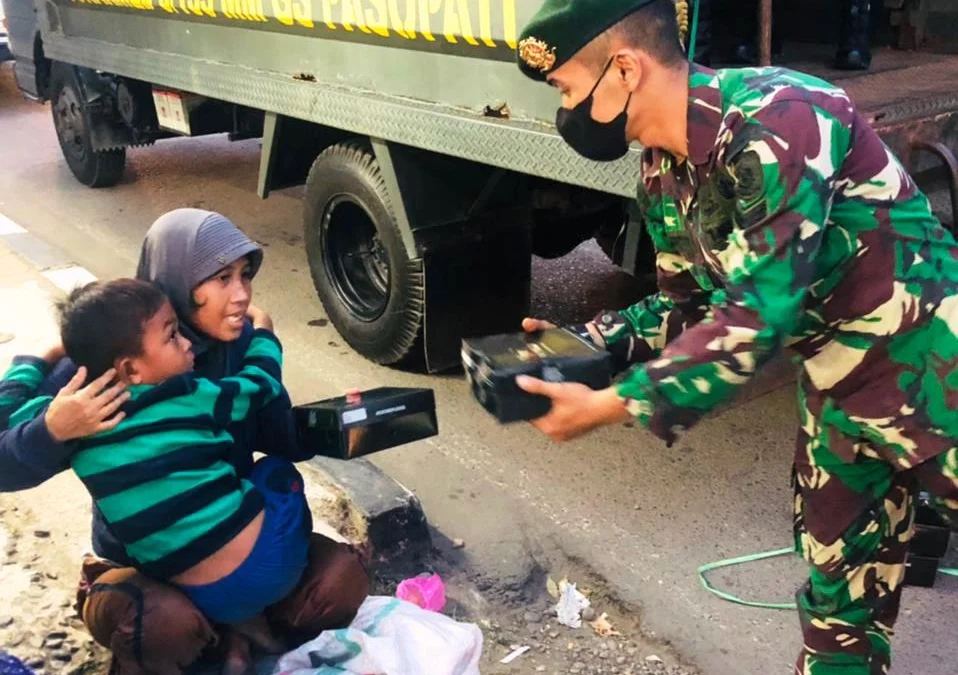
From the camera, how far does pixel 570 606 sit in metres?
2.75

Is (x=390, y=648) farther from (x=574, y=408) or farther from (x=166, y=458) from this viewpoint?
(x=574, y=408)

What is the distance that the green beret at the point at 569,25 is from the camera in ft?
→ 5.24

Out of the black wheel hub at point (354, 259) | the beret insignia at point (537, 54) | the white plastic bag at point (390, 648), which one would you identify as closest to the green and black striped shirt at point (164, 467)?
the white plastic bag at point (390, 648)

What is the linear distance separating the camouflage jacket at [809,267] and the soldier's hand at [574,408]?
45 millimetres

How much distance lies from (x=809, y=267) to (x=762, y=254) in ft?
0.28

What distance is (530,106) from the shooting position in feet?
10.3

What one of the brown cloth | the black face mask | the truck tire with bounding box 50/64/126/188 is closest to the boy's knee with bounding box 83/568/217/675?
the brown cloth

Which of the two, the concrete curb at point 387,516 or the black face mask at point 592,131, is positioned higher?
the black face mask at point 592,131

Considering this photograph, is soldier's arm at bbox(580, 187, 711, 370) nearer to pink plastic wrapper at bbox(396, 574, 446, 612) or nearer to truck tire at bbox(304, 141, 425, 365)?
pink plastic wrapper at bbox(396, 574, 446, 612)

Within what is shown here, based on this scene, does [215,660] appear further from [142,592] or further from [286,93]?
[286,93]

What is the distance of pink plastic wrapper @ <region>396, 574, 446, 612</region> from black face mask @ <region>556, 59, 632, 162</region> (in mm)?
1369

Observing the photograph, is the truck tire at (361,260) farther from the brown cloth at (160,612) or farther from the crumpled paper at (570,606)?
the brown cloth at (160,612)

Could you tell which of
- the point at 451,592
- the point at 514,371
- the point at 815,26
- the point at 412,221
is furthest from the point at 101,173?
the point at 514,371

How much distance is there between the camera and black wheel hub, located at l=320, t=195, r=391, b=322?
4.39 meters
